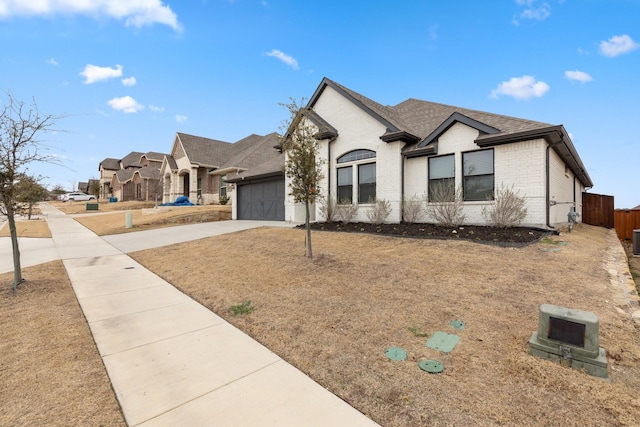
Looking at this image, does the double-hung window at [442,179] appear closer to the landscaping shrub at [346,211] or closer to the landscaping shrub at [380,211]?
the landscaping shrub at [380,211]

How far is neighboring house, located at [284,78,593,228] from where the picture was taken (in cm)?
941

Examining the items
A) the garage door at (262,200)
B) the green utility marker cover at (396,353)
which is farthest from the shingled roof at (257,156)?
the green utility marker cover at (396,353)

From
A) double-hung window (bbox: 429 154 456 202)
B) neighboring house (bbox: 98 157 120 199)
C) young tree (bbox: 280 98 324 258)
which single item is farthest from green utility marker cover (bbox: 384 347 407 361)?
neighboring house (bbox: 98 157 120 199)

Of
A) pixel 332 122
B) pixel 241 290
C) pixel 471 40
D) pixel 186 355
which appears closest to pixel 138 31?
pixel 332 122

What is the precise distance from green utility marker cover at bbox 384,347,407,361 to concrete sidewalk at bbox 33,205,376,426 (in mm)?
957

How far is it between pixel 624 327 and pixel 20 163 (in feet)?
34.4

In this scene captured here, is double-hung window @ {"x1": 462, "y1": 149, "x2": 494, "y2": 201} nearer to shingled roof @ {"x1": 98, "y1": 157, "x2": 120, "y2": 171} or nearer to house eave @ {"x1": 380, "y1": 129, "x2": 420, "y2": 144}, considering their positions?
house eave @ {"x1": 380, "y1": 129, "x2": 420, "y2": 144}

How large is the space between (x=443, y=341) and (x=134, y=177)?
49.0 metres

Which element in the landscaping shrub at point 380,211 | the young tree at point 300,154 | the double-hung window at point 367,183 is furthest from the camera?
the double-hung window at point 367,183

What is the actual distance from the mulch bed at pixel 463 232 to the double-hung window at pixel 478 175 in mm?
1345

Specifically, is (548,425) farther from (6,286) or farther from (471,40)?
(471,40)

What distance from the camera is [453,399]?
8.06 ft

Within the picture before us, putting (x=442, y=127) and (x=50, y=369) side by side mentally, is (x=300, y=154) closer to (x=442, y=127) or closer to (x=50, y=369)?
(x=50, y=369)

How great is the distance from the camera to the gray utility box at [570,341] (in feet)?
9.10
